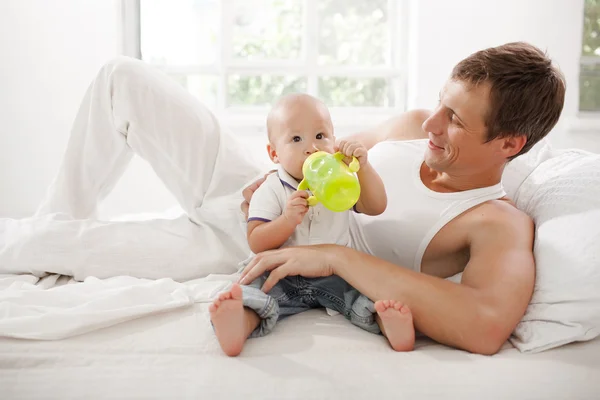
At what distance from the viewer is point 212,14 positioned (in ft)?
12.3

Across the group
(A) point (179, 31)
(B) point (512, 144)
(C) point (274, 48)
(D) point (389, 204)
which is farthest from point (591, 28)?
(D) point (389, 204)

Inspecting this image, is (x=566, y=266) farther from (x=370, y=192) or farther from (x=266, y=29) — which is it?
(x=266, y=29)

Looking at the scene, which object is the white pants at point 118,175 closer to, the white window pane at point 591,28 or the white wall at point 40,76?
the white wall at point 40,76

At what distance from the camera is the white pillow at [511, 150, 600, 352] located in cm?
115

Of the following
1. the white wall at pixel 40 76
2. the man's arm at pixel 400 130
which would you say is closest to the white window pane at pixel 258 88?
the white wall at pixel 40 76

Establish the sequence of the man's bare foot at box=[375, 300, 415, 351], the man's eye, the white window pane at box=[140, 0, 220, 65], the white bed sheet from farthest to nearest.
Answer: the white window pane at box=[140, 0, 220, 65] < the man's eye < the man's bare foot at box=[375, 300, 415, 351] < the white bed sheet

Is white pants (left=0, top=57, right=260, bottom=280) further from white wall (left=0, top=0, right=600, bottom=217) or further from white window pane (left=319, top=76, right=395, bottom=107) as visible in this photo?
white window pane (left=319, top=76, right=395, bottom=107)

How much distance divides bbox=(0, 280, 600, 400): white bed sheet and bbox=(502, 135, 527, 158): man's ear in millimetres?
459

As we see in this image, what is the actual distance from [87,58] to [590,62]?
3131mm

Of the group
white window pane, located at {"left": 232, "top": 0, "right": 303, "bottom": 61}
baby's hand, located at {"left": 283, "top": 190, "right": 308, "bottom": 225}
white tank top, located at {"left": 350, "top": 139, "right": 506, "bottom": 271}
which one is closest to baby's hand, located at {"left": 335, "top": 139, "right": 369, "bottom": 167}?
baby's hand, located at {"left": 283, "top": 190, "right": 308, "bottom": 225}

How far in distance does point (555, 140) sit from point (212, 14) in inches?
90.6

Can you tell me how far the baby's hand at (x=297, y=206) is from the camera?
1228 mm

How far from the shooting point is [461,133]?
4.36ft

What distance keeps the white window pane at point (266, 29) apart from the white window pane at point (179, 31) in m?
0.15
